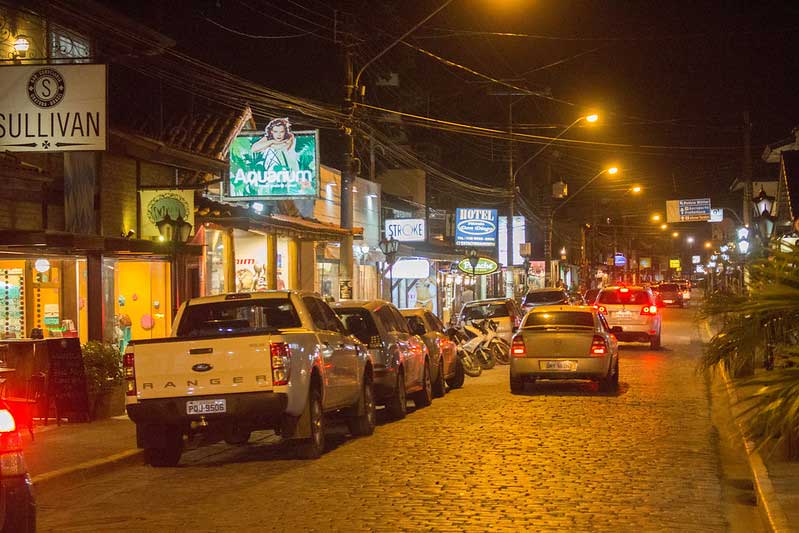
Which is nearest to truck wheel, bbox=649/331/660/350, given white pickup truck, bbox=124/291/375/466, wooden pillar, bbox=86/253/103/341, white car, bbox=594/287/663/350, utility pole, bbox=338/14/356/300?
white car, bbox=594/287/663/350

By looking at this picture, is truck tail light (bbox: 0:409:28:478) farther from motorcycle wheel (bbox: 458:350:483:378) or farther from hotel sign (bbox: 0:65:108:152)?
motorcycle wheel (bbox: 458:350:483:378)

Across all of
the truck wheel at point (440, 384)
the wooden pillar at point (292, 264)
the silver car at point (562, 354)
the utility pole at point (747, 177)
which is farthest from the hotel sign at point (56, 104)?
the utility pole at point (747, 177)

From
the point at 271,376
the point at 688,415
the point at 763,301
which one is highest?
the point at 763,301

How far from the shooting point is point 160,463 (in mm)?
12125

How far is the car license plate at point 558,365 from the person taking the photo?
18.7m

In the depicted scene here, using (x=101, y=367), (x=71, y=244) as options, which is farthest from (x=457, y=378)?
(x=71, y=244)

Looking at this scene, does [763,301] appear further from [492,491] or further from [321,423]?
[321,423]

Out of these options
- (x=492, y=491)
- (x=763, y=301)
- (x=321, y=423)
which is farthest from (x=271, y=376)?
(x=763, y=301)

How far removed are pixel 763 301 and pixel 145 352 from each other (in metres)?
7.63

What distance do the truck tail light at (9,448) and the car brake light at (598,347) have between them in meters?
13.3

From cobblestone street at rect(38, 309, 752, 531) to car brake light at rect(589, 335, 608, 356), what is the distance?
2133 mm

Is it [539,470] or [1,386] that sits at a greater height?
[1,386]

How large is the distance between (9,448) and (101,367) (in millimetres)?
9435

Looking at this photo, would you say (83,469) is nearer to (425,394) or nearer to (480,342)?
(425,394)
